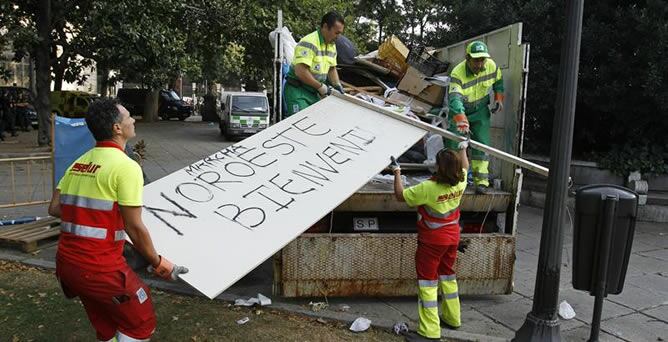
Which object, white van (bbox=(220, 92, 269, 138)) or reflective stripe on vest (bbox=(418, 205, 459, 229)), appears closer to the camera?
reflective stripe on vest (bbox=(418, 205, 459, 229))

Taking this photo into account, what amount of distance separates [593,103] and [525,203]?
1949 mm

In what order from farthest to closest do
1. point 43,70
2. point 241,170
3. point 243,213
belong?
1. point 43,70
2. point 241,170
3. point 243,213

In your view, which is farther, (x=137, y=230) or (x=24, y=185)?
(x=24, y=185)

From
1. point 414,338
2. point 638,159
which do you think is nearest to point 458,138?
point 414,338

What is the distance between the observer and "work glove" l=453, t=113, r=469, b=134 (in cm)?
494

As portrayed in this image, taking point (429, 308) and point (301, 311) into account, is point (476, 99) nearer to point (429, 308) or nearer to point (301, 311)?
point (429, 308)

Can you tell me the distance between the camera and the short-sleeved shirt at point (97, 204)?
2.58 metres

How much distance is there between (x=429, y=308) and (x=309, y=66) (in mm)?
2528

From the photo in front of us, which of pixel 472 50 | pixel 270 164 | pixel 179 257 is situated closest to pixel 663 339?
pixel 472 50

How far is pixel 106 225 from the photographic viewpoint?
104 inches

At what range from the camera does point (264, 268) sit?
5672 millimetres

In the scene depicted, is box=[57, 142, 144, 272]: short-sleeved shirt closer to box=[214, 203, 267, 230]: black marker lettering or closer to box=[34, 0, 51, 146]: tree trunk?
box=[214, 203, 267, 230]: black marker lettering

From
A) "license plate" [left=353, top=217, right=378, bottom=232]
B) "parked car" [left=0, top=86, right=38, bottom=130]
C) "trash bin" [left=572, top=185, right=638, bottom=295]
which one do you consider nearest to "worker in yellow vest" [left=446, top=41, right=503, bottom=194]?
"license plate" [left=353, top=217, right=378, bottom=232]

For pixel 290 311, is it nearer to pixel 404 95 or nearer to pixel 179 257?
pixel 179 257
